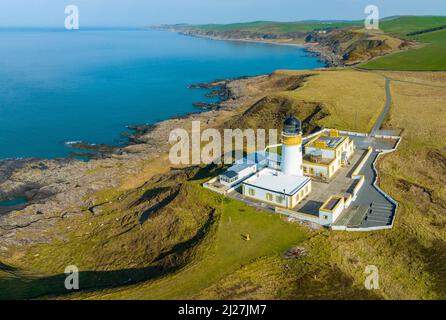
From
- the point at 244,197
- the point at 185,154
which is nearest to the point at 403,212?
the point at 244,197

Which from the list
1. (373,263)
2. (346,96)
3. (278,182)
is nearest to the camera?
(373,263)

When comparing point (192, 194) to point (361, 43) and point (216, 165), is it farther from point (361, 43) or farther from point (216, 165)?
point (361, 43)

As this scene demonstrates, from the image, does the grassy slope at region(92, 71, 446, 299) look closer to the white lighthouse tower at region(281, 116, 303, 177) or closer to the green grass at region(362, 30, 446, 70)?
the white lighthouse tower at region(281, 116, 303, 177)

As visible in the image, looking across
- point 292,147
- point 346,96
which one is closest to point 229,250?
point 292,147

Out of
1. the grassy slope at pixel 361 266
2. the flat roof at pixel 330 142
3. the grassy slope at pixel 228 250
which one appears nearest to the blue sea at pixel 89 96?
the flat roof at pixel 330 142

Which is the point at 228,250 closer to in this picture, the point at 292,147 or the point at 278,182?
the point at 278,182

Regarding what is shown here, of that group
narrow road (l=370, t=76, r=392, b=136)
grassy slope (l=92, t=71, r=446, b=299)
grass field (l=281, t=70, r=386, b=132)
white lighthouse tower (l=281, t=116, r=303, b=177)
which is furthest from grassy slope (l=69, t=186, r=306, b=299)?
grass field (l=281, t=70, r=386, b=132)
